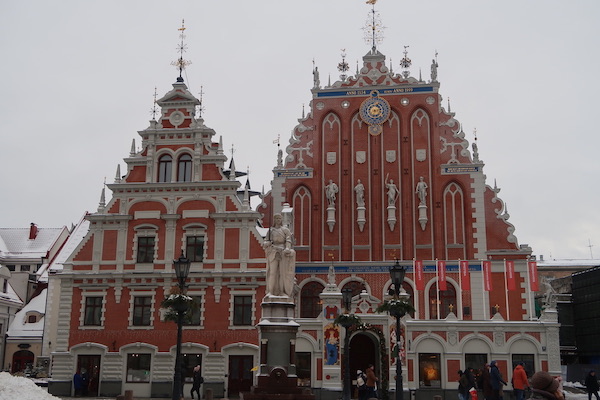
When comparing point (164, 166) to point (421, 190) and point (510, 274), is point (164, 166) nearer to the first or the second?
point (421, 190)

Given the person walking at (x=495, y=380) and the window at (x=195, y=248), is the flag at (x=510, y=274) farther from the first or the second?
the window at (x=195, y=248)

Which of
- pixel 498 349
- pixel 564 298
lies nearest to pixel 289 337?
pixel 498 349

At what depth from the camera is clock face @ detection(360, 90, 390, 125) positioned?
1555 inches

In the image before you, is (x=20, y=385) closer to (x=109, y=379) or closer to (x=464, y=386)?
(x=464, y=386)

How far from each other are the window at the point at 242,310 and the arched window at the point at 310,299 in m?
4.45

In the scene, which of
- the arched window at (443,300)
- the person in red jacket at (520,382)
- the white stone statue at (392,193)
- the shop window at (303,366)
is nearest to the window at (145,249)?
the shop window at (303,366)

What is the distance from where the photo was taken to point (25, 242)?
62.3 metres

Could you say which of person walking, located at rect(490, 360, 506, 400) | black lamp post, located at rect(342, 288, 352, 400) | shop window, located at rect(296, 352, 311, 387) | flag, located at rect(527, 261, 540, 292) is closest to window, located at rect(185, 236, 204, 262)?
shop window, located at rect(296, 352, 311, 387)

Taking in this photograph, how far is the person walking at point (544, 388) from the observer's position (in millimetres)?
6797

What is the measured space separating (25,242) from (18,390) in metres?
52.5

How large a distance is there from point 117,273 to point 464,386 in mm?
19028

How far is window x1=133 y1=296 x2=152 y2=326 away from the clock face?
53.5ft

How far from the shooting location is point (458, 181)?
3828 centimetres

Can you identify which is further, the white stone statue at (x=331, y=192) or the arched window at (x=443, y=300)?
the white stone statue at (x=331, y=192)
